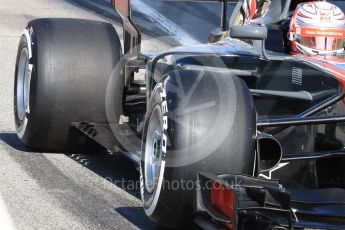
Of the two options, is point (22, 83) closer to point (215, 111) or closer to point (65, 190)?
point (65, 190)

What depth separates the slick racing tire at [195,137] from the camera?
468 centimetres

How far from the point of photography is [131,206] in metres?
5.67

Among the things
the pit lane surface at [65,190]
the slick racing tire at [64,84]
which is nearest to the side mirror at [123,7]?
the slick racing tire at [64,84]

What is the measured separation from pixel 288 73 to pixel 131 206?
134 centimetres

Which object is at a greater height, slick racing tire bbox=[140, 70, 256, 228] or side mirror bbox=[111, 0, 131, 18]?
side mirror bbox=[111, 0, 131, 18]

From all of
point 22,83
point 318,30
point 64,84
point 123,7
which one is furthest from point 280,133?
point 22,83

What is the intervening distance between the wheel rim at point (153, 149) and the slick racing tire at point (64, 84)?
1.48 metres

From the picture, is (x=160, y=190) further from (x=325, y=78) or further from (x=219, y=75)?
(x=325, y=78)

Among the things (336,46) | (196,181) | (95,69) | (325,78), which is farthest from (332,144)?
(95,69)

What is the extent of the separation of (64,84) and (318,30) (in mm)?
1846

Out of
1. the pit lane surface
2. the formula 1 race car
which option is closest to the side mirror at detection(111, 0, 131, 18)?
the formula 1 race car

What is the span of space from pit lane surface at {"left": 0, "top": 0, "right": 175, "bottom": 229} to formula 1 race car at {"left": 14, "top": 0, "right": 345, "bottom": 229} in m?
0.19

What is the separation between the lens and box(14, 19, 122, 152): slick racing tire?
6695mm

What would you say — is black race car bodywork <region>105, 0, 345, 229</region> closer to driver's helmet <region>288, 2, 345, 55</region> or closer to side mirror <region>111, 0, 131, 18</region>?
driver's helmet <region>288, 2, 345, 55</region>
